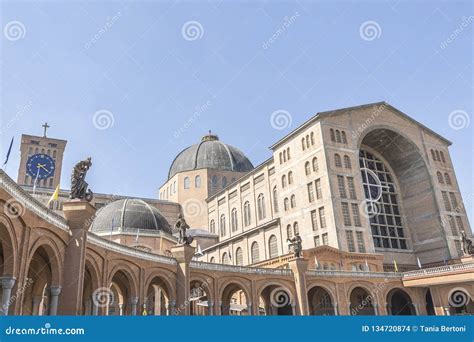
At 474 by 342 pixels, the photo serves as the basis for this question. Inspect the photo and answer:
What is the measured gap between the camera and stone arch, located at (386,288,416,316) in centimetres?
4422

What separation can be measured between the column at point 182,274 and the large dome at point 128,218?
1187 cm

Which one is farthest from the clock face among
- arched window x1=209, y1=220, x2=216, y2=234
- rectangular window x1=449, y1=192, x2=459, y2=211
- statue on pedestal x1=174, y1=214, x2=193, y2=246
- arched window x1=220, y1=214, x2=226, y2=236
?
rectangular window x1=449, y1=192, x2=459, y2=211

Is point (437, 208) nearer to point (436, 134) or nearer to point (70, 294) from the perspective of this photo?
point (436, 134)

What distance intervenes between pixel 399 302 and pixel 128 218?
33186 millimetres

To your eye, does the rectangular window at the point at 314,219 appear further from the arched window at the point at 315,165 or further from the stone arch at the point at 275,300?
the stone arch at the point at 275,300

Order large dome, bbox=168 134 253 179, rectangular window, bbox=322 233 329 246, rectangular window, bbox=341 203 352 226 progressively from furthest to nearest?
1. large dome, bbox=168 134 253 179
2. rectangular window, bbox=341 203 352 226
3. rectangular window, bbox=322 233 329 246

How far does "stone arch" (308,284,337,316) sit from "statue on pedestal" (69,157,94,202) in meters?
28.2

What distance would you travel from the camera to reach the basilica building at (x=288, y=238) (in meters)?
20.5

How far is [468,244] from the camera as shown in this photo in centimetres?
4069

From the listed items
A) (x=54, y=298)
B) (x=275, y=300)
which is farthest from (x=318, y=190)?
(x=54, y=298)

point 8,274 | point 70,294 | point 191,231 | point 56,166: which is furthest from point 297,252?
point 56,166

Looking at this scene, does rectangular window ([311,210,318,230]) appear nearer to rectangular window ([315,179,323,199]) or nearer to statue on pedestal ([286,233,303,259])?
rectangular window ([315,179,323,199])

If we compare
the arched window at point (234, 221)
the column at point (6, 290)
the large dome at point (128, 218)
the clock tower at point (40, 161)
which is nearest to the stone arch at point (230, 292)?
the large dome at point (128, 218)

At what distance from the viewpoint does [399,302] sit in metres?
46.8
